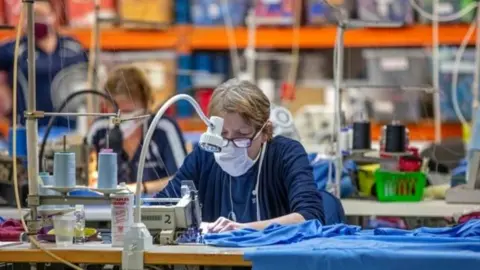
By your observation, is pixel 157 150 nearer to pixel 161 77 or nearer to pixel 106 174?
pixel 106 174

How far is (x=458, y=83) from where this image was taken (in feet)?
26.4

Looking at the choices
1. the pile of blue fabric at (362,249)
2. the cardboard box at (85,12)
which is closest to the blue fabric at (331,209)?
the pile of blue fabric at (362,249)

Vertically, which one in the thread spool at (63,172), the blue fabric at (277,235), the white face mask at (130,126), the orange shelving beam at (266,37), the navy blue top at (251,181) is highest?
the orange shelving beam at (266,37)

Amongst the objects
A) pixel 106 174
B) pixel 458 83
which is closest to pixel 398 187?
pixel 106 174

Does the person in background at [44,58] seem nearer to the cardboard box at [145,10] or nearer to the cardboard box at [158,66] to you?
the cardboard box at [158,66]

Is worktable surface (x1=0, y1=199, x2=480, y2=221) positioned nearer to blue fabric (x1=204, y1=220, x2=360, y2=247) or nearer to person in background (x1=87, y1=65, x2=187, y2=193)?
person in background (x1=87, y1=65, x2=187, y2=193)

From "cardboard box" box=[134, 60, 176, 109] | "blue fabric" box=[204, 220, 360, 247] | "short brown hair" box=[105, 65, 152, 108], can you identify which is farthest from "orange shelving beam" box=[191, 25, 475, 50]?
"blue fabric" box=[204, 220, 360, 247]

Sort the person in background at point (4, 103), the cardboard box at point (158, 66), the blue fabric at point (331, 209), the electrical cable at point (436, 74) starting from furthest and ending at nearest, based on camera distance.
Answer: the cardboard box at point (158, 66) → the electrical cable at point (436, 74) → the person in background at point (4, 103) → the blue fabric at point (331, 209)

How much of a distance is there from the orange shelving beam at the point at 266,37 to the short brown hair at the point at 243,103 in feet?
13.2

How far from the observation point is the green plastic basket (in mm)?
5375

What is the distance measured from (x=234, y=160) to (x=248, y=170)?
0.11 meters

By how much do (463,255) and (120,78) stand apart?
2802mm

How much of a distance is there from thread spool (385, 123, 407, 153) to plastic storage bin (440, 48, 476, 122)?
259 cm

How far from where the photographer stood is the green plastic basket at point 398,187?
5.38m
